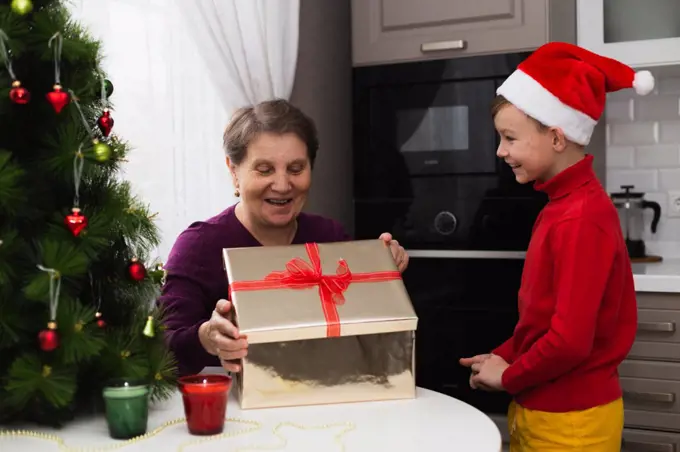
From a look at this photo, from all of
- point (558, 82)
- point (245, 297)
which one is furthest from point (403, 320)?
point (558, 82)

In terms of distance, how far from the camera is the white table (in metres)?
1.05

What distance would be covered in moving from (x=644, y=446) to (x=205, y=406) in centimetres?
182

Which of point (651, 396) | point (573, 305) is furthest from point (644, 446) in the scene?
point (573, 305)

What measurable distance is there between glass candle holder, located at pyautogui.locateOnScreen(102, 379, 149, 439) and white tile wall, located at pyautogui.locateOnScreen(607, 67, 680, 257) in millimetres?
2386

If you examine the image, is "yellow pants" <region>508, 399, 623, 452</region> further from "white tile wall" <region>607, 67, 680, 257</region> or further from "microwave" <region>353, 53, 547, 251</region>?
"white tile wall" <region>607, 67, 680, 257</region>

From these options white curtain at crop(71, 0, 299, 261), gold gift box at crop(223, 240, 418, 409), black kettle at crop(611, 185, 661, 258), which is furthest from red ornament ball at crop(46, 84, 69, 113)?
black kettle at crop(611, 185, 661, 258)

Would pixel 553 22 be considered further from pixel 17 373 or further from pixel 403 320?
pixel 17 373

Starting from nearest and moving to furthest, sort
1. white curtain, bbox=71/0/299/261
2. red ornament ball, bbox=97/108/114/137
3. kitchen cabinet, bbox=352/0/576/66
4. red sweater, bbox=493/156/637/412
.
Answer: red ornament ball, bbox=97/108/114/137 → red sweater, bbox=493/156/637/412 → white curtain, bbox=71/0/299/261 → kitchen cabinet, bbox=352/0/576/66

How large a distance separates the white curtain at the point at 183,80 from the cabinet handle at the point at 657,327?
1328 mm

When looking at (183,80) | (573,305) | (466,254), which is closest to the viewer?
(573,305)

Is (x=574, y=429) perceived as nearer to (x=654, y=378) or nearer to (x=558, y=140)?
(x=558, y=140)

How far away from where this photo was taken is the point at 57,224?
42.9 inches

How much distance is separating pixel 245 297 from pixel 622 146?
221 centimetres

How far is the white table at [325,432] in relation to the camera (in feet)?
3.43
